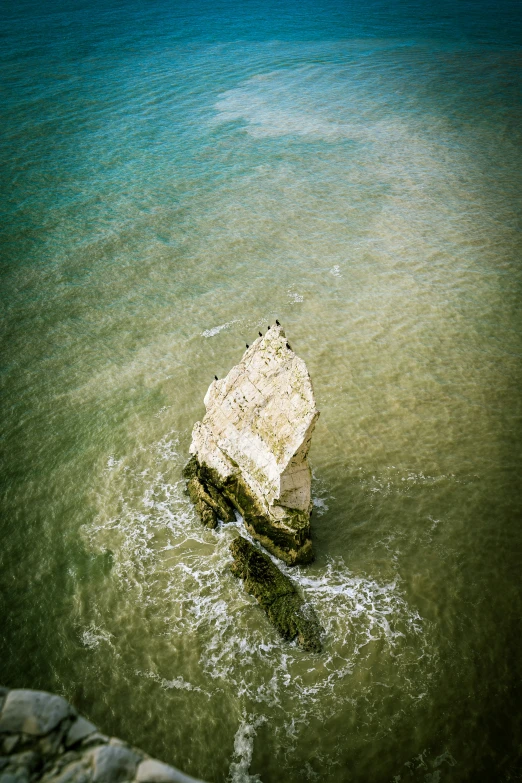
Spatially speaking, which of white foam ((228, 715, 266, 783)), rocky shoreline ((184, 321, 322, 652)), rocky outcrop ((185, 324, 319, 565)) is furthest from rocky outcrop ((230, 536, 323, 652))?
white foam ((228, 715, 266, 783))

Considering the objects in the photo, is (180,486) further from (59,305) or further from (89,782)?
(59,305)

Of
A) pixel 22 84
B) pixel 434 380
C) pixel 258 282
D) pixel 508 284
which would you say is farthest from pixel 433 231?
pixel 22 84

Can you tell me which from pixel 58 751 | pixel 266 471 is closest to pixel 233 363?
pixel 266 471

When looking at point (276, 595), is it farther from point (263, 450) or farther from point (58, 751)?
point (58, 751)

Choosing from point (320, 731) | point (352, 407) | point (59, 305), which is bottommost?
point (320, 731)

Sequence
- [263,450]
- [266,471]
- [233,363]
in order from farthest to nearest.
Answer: [233,363] < [263,450] < [266,471]

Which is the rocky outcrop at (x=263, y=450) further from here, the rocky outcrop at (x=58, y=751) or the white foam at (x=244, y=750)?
the rocky outcrop at (x=58, y=751)
